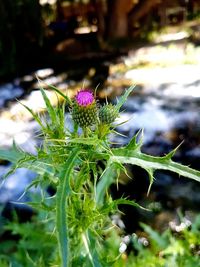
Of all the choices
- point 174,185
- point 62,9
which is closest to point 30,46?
point 62,9

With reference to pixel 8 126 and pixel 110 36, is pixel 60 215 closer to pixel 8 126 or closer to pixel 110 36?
pixel 8 126

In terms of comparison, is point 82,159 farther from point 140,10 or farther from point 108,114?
point 140,10

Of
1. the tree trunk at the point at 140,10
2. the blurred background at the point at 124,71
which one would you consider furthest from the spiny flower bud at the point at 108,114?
the tree trunk at the point at 140,10

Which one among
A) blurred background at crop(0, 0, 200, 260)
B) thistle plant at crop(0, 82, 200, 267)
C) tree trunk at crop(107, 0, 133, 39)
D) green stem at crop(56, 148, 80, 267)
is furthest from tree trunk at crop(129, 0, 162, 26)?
green stem at crop(56, 148, 80, 267)

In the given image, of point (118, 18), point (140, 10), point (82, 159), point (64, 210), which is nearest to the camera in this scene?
point (64, 210)

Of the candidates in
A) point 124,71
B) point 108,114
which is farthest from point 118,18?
point 108,114
